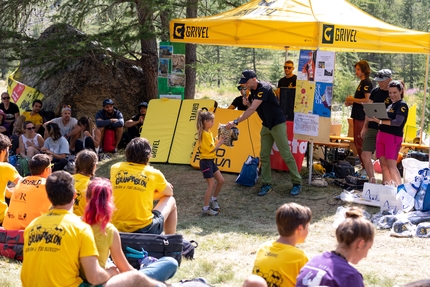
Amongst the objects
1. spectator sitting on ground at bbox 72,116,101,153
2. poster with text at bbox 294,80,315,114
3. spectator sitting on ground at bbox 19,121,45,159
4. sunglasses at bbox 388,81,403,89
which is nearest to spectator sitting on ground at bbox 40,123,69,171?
spectator sitting on ground at bbox 19,121,45,159

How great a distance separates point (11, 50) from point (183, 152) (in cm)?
407

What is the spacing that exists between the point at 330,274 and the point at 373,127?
250 inches

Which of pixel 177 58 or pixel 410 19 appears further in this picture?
pixel 410 19

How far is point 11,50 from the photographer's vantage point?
1222 cm

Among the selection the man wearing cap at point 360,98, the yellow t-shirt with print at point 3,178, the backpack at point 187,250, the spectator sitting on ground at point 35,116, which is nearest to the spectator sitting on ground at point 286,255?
the backpack at point 187,250

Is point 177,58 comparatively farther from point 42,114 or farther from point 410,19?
point 410,19

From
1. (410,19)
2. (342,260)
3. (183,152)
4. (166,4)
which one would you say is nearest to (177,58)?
(166,4)

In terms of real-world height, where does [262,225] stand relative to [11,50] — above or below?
below

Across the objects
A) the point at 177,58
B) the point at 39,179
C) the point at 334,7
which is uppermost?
the point at 334,7

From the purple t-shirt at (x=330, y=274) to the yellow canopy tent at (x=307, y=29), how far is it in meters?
5.81

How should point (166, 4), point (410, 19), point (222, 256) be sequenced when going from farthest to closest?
point (410, 19) → point (166, 4) → point (222, 256)

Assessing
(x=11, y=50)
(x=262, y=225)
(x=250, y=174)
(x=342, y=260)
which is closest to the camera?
(x=342, y=260)

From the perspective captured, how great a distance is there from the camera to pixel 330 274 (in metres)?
3.48

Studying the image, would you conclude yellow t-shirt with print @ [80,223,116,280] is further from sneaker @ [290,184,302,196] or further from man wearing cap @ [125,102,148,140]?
man wearing cap @ [125,102,148,140]
